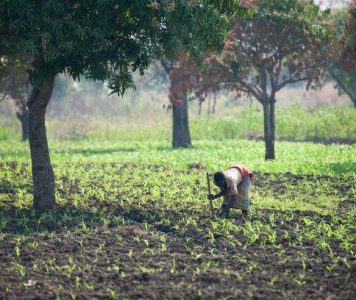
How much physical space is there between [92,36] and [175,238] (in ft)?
12.0

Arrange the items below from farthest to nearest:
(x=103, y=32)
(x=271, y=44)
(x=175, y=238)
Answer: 1. (x=271, y=44)
2. (x=103, y=32)
3. (x=175, y=238)

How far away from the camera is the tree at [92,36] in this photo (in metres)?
11.0

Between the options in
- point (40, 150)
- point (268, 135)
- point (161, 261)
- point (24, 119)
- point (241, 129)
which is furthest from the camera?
point (241, 129)

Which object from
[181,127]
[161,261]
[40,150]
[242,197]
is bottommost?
[161,261]

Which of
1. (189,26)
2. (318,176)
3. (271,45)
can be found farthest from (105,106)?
(189,26)

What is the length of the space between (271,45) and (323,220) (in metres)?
10.6

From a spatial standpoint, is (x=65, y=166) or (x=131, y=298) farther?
(x=65, y=166)

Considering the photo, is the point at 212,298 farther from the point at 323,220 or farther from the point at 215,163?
the point at 215,163

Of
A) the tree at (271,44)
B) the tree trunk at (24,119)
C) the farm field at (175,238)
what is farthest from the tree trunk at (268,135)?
the tree trunk at (24,119)

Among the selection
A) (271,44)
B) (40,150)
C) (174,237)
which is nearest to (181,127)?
(271,44)

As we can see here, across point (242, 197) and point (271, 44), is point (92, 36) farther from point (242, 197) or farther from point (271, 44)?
point (271, 44)

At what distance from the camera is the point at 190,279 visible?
8414 millimetres

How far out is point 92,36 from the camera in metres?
11.5

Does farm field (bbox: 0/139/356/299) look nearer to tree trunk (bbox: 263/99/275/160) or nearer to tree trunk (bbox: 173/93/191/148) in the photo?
tree trunk (bbox: 263/99/275/160)
